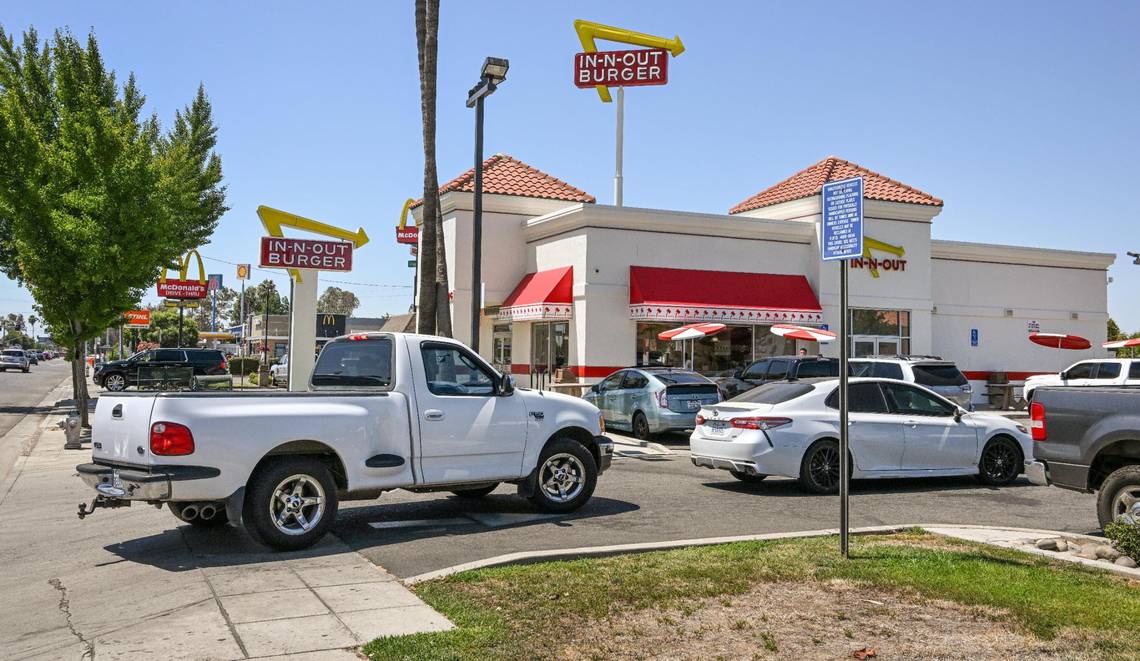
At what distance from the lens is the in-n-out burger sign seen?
29.3 meters

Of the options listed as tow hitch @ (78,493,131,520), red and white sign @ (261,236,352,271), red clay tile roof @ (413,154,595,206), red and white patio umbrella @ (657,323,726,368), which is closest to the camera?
tow hitch @ (78,493,131,520)

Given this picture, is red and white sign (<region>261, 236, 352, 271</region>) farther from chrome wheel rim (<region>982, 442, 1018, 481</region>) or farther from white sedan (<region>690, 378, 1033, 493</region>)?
chrome wheel rim (<region>982, 442, 1018, 481</region>)

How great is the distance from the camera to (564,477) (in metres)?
10.2

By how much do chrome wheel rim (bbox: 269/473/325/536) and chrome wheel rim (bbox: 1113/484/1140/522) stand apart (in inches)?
281

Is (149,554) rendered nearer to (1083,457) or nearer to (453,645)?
(453,645)

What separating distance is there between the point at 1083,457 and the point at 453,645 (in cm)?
644

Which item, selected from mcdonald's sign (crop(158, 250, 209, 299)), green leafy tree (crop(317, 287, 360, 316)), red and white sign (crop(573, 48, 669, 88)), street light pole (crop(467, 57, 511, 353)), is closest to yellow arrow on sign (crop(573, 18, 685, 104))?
red and white sign (crop(573, 48, 669, 88))

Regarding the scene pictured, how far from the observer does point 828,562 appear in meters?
7.30

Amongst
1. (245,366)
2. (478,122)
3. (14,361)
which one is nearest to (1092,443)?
(478,122)

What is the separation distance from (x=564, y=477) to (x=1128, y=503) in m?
5.39

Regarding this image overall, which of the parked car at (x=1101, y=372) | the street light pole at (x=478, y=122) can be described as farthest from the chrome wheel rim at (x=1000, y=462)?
the parked car at (x=1101, y=372)

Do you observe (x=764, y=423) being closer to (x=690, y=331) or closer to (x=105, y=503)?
(x=105, y=503)

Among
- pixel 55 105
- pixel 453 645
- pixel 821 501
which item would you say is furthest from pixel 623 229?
pixel 453 645

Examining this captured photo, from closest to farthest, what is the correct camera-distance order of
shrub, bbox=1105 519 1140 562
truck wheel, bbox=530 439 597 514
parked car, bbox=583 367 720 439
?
1. shrub, bbox=1105 519 1140 562
2. truck wheel, bbox=530 439 597 514
3. parked car, bbox=583 367 720 439
